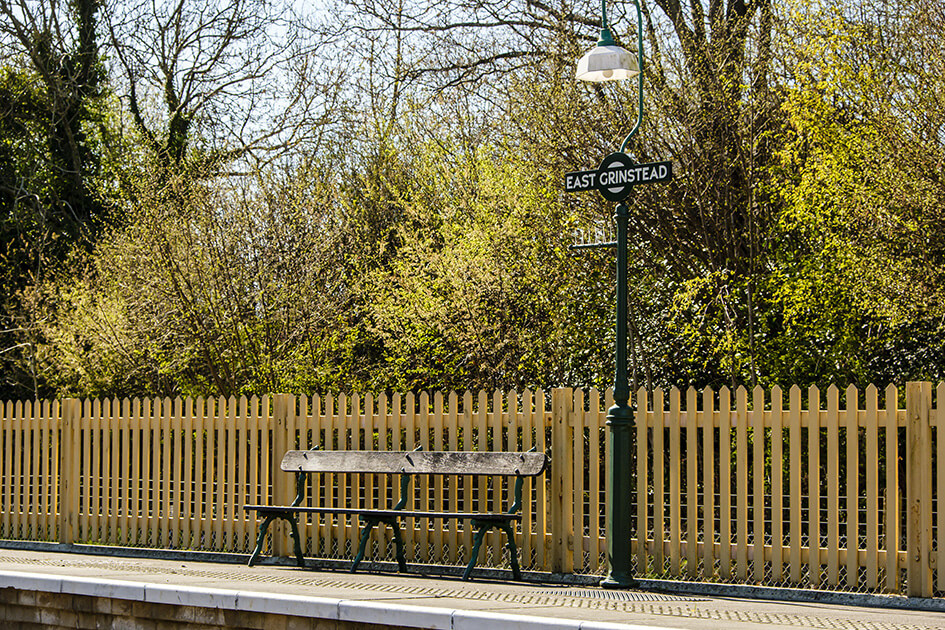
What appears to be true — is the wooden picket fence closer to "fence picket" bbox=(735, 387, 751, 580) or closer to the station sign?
"fence picket" bbox=(735, 387, 751, 580)

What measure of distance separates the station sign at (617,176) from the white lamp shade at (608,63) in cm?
62

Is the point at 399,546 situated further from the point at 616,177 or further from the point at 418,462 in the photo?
the point at 616,177

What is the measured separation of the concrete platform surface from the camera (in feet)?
19.5

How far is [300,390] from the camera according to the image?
1540 centimetres

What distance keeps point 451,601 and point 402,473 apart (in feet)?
9.78

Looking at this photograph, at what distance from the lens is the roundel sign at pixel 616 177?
857 centimetres

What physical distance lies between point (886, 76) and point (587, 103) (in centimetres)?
337

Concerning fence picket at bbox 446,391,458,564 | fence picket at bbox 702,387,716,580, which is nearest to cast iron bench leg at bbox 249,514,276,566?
fence picket at bbox 446,391,458,564

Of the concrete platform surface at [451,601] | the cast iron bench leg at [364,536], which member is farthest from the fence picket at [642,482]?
the cast iron bench leg at [364,536]

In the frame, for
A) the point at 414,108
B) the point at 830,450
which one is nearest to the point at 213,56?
the point at 414,108

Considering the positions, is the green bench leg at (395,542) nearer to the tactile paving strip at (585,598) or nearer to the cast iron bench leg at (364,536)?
the cast iron bench leg at (364,536)

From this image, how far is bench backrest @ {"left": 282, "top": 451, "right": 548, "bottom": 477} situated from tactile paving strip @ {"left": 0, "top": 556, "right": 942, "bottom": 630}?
1023 mm

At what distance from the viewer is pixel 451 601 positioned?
21.9 feet

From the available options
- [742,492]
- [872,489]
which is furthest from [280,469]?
[872,489]
